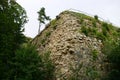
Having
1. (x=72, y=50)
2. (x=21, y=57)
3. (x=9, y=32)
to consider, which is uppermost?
(x=9, y=32)

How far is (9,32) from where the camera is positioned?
39.8 meters

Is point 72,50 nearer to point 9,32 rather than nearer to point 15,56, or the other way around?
point 15,56

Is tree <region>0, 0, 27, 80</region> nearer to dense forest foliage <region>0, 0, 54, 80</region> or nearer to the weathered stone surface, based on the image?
dense forest foliage <region>0, 0, 54, 80</region>

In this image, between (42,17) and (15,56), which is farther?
(42,17)

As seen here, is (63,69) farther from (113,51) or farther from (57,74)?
(113,51)

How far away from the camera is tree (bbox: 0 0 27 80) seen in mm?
35562

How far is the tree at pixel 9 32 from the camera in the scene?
117ft

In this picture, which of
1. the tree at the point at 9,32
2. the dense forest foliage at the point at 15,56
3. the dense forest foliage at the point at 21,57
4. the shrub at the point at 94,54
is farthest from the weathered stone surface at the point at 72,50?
the tree at the point at 9,32

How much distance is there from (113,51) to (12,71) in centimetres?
1054

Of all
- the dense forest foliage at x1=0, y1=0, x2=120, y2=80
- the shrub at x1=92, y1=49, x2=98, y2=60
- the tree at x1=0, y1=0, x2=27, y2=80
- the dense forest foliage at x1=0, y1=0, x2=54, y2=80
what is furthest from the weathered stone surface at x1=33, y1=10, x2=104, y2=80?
the tree at x1=0, y1=0, x2=27, y2=80

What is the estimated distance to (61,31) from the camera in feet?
134

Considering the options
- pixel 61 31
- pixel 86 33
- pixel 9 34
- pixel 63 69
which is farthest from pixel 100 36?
pixel 9 34

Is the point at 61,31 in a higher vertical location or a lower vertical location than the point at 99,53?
higher

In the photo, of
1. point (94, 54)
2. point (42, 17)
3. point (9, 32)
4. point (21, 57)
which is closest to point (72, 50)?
point (94, 54)
